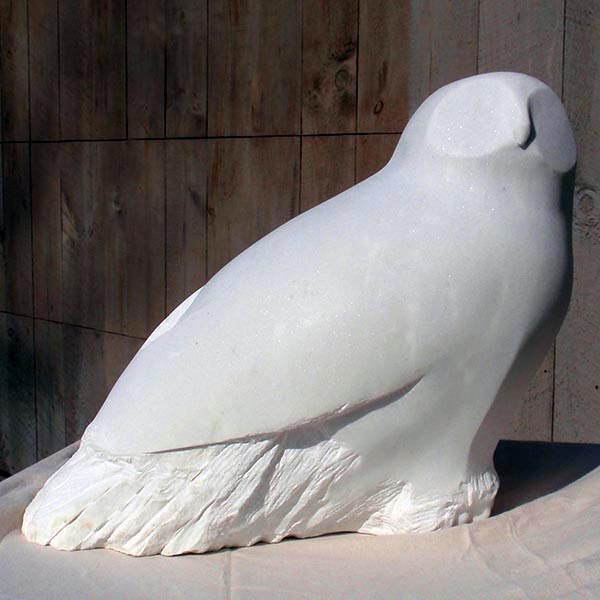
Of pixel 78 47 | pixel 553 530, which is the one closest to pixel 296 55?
pixel 78 47

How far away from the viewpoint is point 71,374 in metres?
3.88

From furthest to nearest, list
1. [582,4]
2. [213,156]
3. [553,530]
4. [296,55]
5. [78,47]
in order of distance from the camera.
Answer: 1. [78,47]
2. [213,156]
3. [296,55]
4. [582,4]
5. [553,530]

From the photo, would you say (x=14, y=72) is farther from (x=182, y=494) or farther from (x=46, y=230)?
(x=182, y=494)

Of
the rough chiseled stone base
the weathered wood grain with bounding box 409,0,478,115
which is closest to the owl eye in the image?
the rough chiseled stone base

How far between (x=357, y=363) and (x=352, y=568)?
32cm

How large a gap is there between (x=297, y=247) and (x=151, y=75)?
2062mm

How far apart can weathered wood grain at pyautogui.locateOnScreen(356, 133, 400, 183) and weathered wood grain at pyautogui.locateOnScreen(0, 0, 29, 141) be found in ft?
5.76

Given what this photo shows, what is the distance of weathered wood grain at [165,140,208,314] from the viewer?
10.8 feet

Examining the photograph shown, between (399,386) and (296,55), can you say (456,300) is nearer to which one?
(399,386)

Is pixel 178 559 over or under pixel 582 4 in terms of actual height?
under

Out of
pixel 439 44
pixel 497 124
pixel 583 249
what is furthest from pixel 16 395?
pixel 497 124

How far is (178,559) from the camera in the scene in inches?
59.8

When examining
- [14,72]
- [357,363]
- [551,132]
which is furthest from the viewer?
[14,72]

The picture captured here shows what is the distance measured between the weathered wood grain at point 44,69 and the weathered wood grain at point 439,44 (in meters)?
1.70
